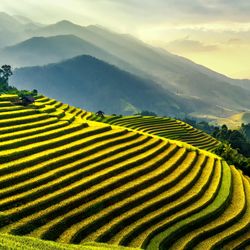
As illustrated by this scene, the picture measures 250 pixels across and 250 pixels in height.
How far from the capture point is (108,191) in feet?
101

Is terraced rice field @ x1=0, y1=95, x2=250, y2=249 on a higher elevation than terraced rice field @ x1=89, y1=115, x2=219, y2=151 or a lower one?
lower

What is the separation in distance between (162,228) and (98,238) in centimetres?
554

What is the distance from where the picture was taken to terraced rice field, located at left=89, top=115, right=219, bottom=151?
78025 millimetres

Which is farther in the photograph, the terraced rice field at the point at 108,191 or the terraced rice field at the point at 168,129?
the terraced rice field at the point at 168,129

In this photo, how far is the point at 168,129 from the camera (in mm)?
85125

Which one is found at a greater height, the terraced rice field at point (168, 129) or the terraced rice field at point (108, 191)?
the terraced rice field at point (168, 129)

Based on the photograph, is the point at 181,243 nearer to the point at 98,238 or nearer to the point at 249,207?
the point at 98,238

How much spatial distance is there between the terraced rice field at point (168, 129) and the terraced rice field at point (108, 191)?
3064cm

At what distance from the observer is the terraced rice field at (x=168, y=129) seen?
3072 inches

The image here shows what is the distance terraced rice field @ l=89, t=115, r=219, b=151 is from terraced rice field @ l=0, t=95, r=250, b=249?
30.6m

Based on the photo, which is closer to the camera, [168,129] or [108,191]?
[108,191]

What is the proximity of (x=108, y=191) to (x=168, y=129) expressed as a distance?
5531 cm

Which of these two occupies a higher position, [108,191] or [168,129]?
[168,129]

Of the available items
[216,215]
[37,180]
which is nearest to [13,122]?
[37,180]
